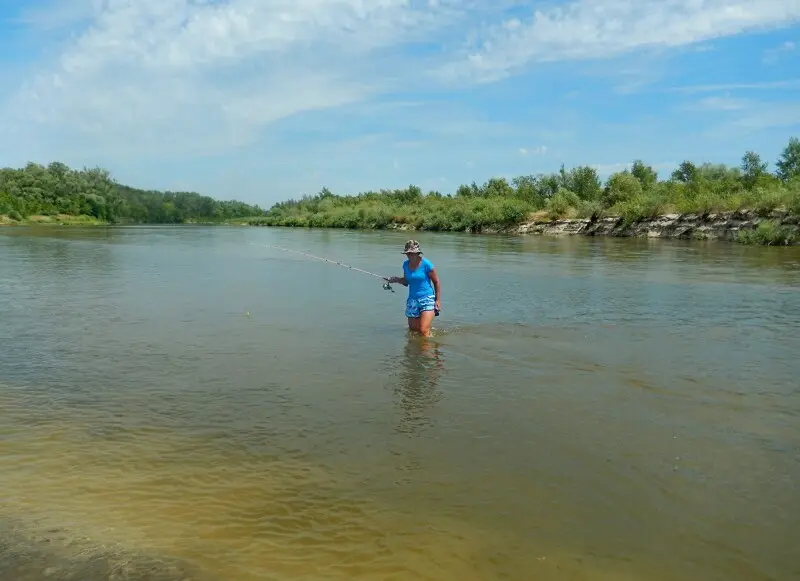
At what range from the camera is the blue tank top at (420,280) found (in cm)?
1329

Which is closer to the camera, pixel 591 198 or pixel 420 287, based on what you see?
pixel 420 287

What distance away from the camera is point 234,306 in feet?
60.4

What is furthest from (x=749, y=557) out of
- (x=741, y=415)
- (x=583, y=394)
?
(x=583, y=394)

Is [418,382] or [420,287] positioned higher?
[420,287]

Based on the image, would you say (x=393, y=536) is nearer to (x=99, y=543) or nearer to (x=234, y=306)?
(x=99, y=543)

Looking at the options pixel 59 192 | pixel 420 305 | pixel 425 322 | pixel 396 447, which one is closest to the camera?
pixel 396 447

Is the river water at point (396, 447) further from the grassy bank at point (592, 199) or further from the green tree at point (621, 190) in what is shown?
the green tree at point (621, 190)

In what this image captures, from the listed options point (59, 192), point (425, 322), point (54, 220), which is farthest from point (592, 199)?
point (59, 192)

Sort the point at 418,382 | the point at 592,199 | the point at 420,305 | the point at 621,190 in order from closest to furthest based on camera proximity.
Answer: the point at 418,382
the point at 420,305
the point at 621,190
the point at 592,199

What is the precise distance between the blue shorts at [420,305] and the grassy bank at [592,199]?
41.3 metres

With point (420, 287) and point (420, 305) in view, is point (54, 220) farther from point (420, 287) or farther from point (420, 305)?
point (420, 287)

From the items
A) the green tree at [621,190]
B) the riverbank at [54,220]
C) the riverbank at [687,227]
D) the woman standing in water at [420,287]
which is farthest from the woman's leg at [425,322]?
the riverbank at [54,220]

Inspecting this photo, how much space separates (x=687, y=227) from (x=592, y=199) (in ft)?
89.4

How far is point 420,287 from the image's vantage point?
13414 mm
